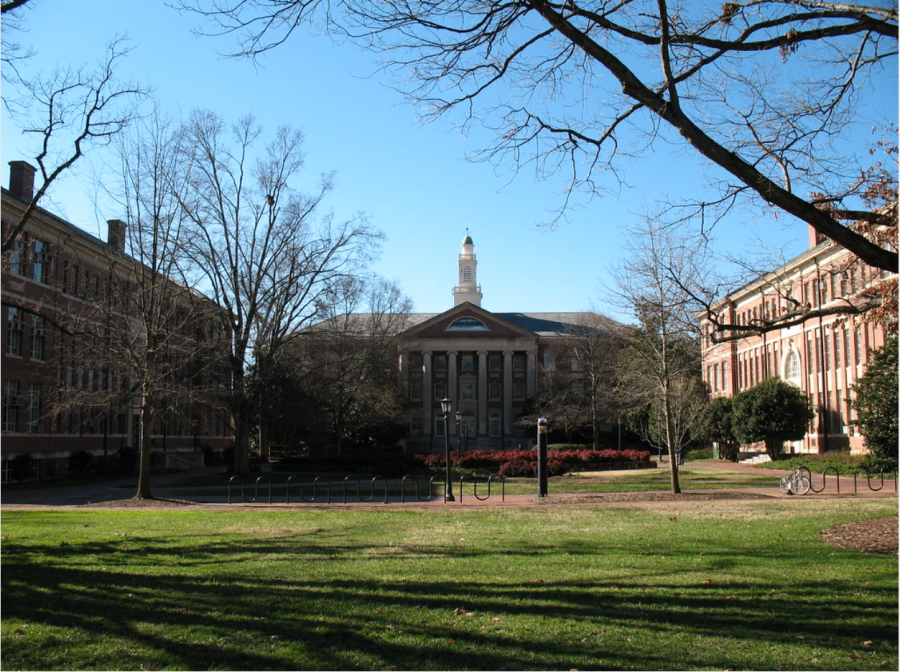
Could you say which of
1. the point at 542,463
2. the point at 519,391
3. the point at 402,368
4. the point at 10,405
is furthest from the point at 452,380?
the point at 542,463

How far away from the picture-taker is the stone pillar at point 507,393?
239ft

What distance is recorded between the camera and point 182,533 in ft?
47.5

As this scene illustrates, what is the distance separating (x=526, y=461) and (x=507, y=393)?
37.0 meters

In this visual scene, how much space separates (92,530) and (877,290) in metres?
15.5

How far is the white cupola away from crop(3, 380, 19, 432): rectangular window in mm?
57754

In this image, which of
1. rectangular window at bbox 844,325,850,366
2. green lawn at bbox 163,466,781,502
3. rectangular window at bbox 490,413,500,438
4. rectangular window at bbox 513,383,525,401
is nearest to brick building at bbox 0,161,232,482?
green lawn at bbox 163,466,781,502

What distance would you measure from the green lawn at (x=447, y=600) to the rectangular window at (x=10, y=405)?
2261 centimetres

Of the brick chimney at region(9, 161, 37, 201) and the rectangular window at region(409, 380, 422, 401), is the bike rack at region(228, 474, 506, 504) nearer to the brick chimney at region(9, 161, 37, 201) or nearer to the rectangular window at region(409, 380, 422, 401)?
the brick chimney at region(9, 161, 37, 201)

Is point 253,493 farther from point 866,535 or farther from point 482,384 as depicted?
point 482,384

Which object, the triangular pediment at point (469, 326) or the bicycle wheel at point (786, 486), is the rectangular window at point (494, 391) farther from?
the bicycle wheel at point (786, 486)

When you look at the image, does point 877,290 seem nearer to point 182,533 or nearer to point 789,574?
point 789,574

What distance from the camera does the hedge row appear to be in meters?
36.3

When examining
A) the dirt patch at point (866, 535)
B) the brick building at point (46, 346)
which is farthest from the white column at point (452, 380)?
the dirt patch at point (866, 535)

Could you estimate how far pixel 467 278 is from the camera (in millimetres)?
88500
